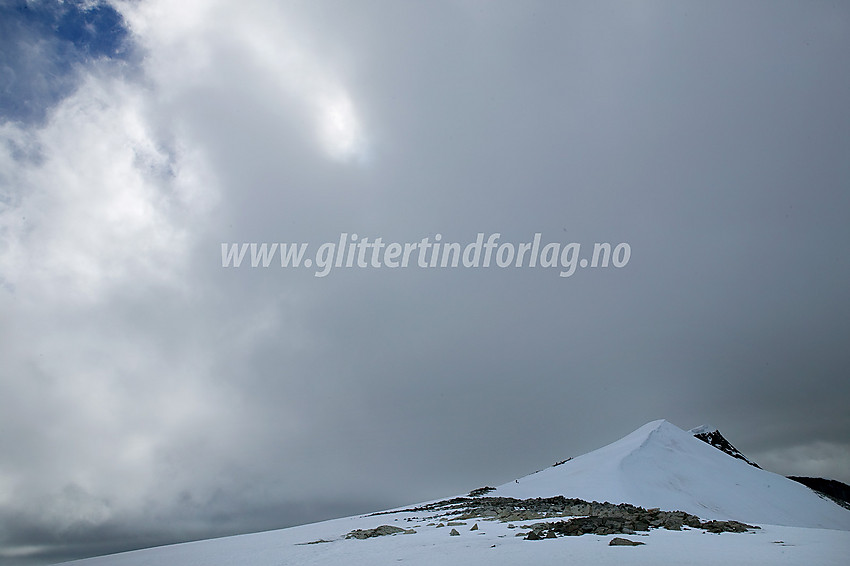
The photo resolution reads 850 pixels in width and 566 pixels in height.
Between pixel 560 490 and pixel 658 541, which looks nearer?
pixel 658 541

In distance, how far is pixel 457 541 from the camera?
640 inches

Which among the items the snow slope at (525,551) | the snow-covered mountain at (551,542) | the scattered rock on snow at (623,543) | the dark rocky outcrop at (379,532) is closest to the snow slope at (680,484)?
the snow-covered mountain at (551,542)

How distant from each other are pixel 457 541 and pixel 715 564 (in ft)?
27.4

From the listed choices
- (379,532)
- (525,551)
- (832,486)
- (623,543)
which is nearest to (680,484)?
(379,532)

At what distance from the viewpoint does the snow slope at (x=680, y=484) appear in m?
39.2

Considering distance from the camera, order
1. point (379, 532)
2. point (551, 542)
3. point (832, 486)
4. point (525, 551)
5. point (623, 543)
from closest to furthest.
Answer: point (525, 551) → point (623, 543) → point (551, 542) → point (379, 532) → point (832, 486)

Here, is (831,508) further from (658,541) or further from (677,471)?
(658,541)

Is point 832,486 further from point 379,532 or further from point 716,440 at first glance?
point 379,532

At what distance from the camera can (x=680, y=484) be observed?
143 ft

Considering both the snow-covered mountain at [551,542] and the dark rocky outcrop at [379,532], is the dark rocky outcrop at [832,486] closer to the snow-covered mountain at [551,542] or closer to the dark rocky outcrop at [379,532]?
the snow-covered mountain at [551,542]

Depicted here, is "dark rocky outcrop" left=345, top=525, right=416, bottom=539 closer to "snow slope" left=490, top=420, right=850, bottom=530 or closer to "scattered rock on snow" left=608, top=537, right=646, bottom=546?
"scattered rock on snow" left=608, top=537, right=646, bottom=546

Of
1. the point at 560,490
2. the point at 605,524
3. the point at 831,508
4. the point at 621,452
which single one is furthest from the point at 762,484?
the point at 605,524

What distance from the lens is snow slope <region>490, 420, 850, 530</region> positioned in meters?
39.2

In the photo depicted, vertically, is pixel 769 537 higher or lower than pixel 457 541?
higher
